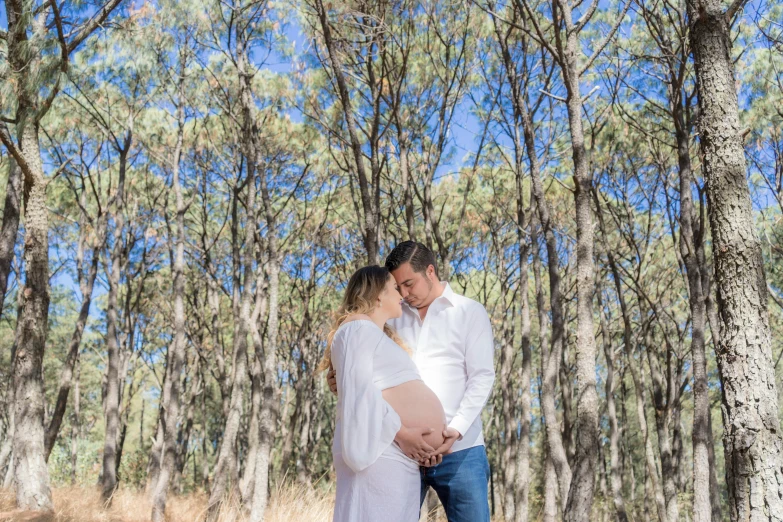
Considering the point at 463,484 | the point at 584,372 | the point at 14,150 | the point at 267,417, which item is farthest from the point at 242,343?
the point at 463,484

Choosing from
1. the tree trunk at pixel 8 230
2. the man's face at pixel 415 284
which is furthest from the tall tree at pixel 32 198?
the man's face at pixel 415 284

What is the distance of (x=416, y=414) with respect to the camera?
8.19ft

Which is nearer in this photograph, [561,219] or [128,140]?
[128,140]

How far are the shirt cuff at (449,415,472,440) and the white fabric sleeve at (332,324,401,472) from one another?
14.0 inches

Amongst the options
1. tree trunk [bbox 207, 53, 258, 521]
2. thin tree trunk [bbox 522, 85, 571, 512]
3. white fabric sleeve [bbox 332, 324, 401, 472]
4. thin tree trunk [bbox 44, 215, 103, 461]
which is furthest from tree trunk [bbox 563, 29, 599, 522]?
thin tree trunk [bbox 44, 215, 103, 461]

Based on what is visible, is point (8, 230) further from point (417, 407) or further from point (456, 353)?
point (417, 407)

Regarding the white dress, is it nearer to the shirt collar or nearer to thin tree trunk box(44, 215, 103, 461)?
the shirt collar

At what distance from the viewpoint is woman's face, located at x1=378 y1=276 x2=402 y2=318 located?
2.65m

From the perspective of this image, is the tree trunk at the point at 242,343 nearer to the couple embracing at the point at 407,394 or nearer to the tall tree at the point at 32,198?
the tall tree at the point at 32,198

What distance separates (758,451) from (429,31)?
33.3 feet

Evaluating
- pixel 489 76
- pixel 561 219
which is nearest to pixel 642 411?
pixel 561 219

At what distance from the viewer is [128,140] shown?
13258 millimetres

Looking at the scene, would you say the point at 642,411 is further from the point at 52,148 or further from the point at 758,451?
the point at 52,148

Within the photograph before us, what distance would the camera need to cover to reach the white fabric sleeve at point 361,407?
2.37 metres
